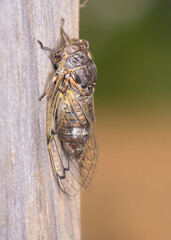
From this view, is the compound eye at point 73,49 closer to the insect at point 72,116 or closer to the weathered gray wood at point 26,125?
the insect at point 72,116

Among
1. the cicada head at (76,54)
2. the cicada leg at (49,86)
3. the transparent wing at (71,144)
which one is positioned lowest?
the transparent wing at (71,144)

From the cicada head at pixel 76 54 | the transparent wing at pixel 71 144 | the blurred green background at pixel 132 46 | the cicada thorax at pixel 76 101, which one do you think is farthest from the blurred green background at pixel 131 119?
the cicada head at pixel 76 54

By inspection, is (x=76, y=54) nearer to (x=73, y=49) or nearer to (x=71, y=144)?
(x=73, y=49)

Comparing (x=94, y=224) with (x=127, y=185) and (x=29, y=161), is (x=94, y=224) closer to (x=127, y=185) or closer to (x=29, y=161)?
(x=127, y=185)

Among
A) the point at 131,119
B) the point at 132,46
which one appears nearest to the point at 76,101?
the point at 132,46

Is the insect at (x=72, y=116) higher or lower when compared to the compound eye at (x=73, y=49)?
lower

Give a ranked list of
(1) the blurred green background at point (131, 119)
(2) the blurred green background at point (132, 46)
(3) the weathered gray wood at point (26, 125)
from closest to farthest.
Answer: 1. (3) the weathered gray wood at point (26, 125)
2. (1) the blurred green background at point (131, 119)
3. (2) the blurred green background at point (132, 46)

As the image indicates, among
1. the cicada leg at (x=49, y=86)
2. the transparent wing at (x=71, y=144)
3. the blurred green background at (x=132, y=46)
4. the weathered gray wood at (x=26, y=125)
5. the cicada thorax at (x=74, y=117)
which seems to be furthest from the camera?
the blurred green background at (x=132, y=46)

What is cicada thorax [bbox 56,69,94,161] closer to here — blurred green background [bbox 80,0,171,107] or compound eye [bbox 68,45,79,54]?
compound eye [bbox 68,45,79,54]

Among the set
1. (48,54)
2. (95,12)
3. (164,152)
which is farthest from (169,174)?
(48,54)
